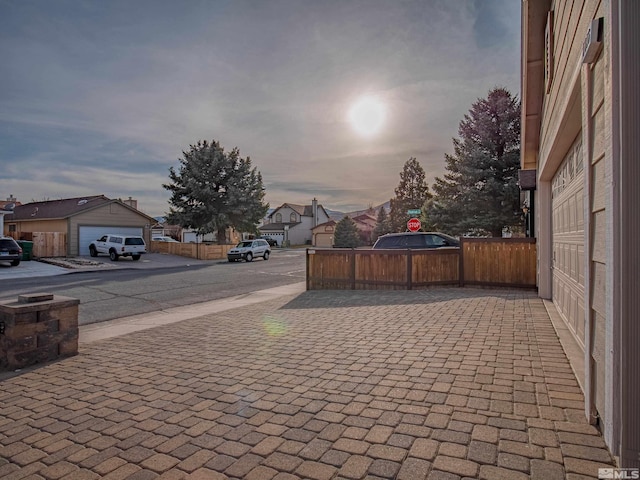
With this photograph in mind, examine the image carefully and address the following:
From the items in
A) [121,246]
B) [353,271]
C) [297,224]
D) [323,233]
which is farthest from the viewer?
[297,224]

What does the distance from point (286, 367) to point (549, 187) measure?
705 centimetres

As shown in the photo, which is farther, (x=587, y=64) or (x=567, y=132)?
(x=567, y=132)

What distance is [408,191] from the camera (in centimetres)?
5031

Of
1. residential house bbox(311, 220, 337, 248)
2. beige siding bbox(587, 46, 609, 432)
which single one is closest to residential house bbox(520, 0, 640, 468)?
beige siding bbox(587, 46, 609, 432)

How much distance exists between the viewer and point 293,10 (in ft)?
29.7

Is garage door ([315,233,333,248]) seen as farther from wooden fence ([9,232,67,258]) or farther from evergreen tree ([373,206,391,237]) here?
wooden fence ([9,232,67,258])

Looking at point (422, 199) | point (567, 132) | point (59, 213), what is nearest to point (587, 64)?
point (567, 132)

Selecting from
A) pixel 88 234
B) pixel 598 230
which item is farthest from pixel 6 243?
pixel 598 230

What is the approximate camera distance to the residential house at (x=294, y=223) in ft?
213

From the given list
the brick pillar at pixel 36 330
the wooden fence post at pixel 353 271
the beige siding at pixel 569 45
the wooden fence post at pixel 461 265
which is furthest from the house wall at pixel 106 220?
the beige siding at pixel 569 45

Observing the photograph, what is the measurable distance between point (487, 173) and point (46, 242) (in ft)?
101

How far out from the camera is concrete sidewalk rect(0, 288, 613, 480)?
253 centimetres

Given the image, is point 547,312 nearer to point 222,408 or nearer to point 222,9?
point 222,408

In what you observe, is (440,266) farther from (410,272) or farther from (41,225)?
(41,225)
